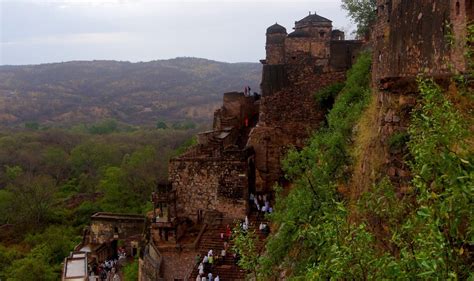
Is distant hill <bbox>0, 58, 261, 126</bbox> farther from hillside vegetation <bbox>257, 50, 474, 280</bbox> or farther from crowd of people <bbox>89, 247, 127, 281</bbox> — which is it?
hillside vegetation <bbox>257, 50, 474, 280</bbox>

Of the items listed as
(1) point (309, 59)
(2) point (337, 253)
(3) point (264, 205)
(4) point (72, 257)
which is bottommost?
(4) point (72, 257)

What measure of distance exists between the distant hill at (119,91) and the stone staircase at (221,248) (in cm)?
10112

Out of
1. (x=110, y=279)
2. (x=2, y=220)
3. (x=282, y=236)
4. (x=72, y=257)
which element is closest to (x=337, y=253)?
(x=282, y=236)

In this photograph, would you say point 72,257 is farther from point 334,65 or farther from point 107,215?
point 334,65

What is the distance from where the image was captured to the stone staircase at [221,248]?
1805 cm

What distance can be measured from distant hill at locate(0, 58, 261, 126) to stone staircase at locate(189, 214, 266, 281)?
3981 inches

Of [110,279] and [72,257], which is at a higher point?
[72,257]

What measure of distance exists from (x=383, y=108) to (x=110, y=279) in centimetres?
1896

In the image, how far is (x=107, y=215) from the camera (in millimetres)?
32531

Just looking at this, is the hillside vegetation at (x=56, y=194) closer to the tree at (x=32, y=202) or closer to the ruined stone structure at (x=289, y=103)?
the tree at (x=32, y=202)

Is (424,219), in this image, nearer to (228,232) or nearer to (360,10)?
(228,232)

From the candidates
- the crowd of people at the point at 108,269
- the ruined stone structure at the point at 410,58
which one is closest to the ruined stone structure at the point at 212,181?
the crowd of people at the point at 108,269

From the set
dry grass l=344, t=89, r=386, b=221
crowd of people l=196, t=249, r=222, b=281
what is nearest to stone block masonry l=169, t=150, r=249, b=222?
crowd of people l=196, t=249, r=222, b=281

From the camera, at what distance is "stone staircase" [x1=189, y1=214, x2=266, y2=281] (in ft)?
59.2
